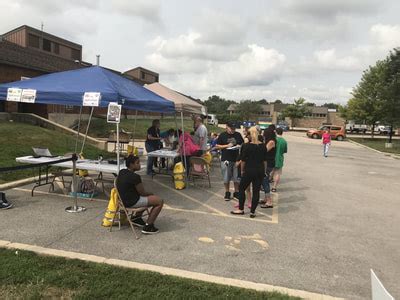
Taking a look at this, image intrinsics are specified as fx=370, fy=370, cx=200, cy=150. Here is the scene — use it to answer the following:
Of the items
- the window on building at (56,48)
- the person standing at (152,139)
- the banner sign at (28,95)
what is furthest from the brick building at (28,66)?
the banner sign at (28,95)

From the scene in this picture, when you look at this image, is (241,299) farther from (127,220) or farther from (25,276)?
(127,220)

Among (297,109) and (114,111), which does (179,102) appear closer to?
(114,111)

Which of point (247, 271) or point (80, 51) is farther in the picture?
point (80, 51)

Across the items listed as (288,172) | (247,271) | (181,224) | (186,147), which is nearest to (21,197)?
(181,224)

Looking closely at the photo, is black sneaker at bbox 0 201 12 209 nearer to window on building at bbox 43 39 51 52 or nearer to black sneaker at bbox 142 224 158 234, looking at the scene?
black sneaker at bbox 142 224 158 234

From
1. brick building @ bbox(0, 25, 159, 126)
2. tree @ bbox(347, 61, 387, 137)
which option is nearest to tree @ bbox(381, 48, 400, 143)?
tree @ bbox(347, 61, 387, 137)

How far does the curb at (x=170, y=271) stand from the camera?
4.03 meters

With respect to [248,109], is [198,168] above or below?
below

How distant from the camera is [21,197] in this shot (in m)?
7.52

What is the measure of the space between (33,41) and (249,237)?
40753 mm

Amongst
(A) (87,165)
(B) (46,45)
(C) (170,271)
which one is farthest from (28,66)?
(C) (170,271)

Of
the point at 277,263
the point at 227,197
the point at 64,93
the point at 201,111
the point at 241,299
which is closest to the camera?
the point at 241,299

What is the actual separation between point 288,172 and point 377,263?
28.6 ft

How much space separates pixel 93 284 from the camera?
12.7ft
